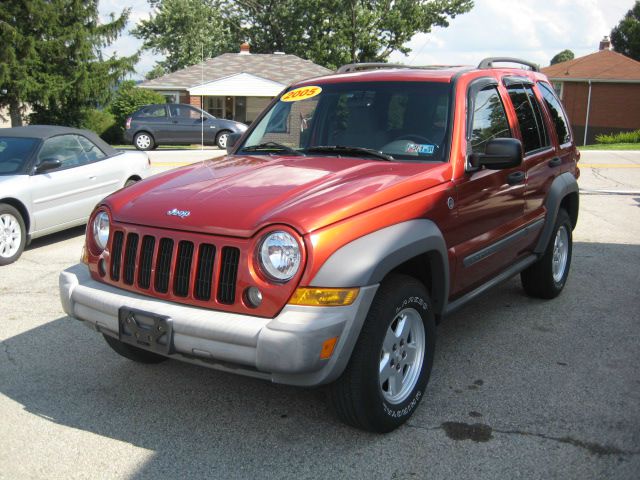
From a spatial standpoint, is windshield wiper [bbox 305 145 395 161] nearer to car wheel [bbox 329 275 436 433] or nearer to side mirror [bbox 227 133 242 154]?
side mirror [bbox 227 133 242 154]

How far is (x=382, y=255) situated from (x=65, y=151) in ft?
21.1

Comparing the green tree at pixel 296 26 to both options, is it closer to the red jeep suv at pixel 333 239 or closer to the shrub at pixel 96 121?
the shrub at pixel 96 121

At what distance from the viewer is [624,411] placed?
4.08 meters

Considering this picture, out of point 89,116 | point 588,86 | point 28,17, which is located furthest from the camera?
point 588,86

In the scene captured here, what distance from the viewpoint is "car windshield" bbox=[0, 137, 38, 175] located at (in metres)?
8.20

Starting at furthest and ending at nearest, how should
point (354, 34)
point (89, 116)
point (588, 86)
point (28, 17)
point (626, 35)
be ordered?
1. point (626, 35)
2. point (354, 34)
3. point (588, 86)
4. point (89, 116)
5. point (28, 17)

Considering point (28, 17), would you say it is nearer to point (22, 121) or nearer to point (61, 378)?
point (22, 121)

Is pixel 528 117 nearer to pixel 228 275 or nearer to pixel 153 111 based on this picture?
pixel 228 275

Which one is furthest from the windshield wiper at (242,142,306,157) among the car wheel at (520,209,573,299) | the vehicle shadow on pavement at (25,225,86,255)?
the vehicle shadow on pavement at (25,225,86,255)

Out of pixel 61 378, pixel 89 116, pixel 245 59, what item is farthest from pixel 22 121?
pixel 61 378

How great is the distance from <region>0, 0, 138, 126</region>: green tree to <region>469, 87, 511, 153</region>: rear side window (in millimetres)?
25280

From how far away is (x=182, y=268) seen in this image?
363 centimetres

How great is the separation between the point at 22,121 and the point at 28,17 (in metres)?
4.11

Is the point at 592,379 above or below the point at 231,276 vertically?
below
